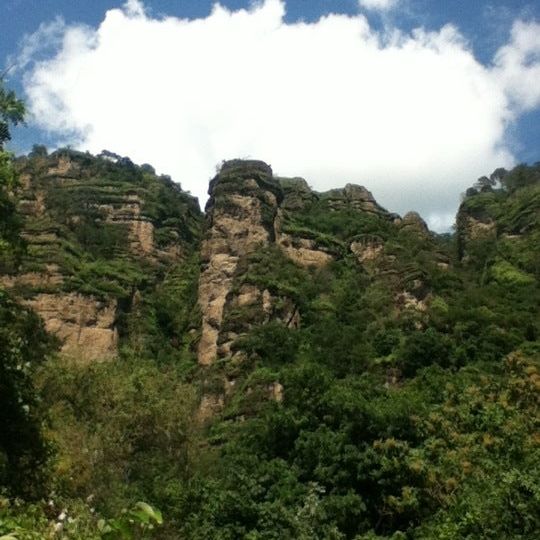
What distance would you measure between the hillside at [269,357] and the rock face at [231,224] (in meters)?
0.21

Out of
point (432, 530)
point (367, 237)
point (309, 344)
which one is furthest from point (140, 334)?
point (432, 530)

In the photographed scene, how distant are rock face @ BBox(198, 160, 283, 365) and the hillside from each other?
0.70ft

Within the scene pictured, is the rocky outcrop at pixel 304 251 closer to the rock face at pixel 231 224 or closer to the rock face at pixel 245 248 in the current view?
the rock face at pixel 245 248

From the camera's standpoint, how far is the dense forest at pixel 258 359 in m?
16.6

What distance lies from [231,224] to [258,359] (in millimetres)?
18481

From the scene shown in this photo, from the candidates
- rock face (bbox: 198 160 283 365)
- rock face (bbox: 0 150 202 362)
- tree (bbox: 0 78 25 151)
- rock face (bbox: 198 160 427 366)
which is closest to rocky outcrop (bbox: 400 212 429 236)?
rock face (bbox: 198 160 427 366)

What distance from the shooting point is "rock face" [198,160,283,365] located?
62375 millimetres

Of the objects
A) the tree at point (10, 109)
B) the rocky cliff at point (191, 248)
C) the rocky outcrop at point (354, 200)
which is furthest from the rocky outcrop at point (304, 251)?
the tree at point (10, 109)

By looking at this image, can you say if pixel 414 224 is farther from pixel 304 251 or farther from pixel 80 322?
pixel 80 322

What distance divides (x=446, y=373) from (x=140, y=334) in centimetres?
2604

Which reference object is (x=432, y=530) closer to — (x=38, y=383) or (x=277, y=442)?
(x=277, y=442)

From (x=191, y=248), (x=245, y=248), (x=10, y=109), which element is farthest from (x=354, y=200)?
(x=10, y=109)

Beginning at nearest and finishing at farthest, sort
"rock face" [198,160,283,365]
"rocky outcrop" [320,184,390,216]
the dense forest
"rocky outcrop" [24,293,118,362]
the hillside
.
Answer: the dense forest < the hillside < "rocky outcrop" [24,293,118,362] < "rock face" [198,160,283,365] < "rocky outcrop" [320,184,390,216]

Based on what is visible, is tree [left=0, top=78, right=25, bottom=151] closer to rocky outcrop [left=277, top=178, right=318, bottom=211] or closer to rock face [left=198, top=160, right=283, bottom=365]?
rock face [left=198, top=160, right=283, bottom=365]
